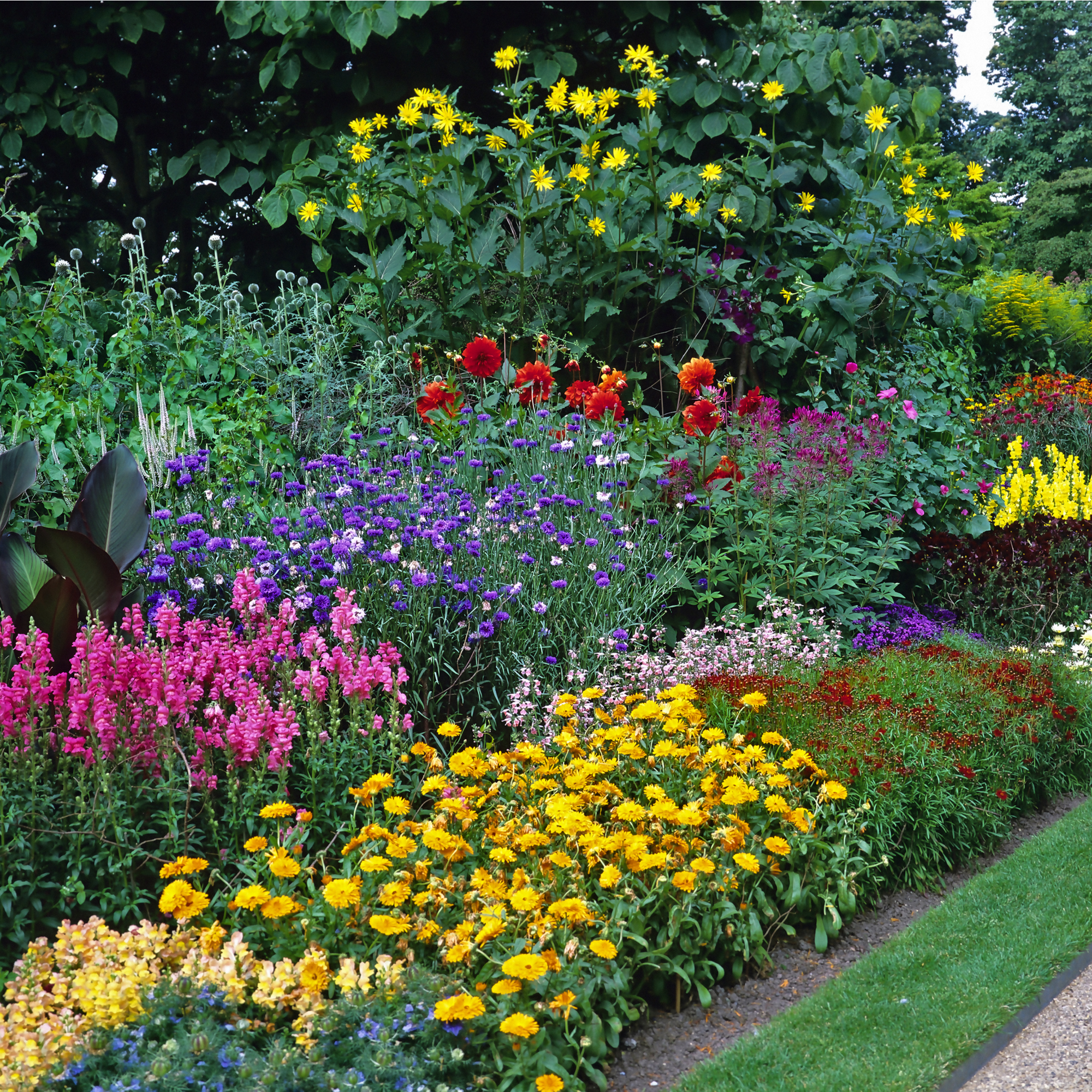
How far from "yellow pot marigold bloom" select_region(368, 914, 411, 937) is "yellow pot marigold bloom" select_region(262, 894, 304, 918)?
0.61ft

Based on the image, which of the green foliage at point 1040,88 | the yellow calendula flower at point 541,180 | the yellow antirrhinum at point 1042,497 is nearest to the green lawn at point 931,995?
the yellow calendula flower at point 541,180

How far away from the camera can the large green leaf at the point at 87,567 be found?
331 cm

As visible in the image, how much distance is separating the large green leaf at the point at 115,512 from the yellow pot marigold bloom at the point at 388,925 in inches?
71.3

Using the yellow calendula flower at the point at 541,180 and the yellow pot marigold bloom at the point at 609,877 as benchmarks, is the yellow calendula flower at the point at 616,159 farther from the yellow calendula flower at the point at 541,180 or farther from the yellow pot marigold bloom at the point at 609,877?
the yellow pot marigold bloom at the point at 609,877

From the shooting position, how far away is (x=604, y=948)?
7.83 feet

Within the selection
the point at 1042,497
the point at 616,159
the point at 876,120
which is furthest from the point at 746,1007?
the point at 1042,497

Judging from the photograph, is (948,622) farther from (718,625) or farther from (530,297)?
(530,297)

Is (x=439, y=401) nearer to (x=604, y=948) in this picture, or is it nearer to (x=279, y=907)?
(x=279, y=907)

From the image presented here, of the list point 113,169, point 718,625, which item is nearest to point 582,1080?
point 718,625

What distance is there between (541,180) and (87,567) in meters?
A: 3.61

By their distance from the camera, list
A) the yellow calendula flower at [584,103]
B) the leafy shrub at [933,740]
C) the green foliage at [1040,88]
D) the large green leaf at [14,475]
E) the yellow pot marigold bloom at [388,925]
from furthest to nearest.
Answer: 1. the green foliage at [1040,88]
2. the yellow calendula flower at [584,103]
3. the large green leaf at [14,475]
4. the leafy shrub at [933,740]
5. the yellow pot marigold bloom at [388,925]

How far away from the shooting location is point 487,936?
243 cm

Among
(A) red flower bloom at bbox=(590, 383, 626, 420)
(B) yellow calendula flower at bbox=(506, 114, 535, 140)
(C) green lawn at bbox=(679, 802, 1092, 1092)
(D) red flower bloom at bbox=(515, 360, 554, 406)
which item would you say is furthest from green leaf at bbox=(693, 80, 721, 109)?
(C) green lawn at bbox=(679, 802, 1092, 1092)

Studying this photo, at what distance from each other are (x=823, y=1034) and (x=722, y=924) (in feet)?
1.34
